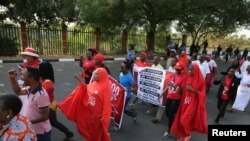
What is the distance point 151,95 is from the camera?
335 inches

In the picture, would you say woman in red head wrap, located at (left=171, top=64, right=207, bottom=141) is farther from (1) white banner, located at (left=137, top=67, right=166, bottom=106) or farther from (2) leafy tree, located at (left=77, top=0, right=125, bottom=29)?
(2) leafy tree, located at (left=77, top=0, right=125, bottom=29)

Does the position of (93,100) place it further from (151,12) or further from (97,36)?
(151,12)

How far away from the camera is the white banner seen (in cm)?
831

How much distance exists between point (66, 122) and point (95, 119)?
6.21 feet

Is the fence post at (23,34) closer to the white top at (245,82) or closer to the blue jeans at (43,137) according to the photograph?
the white top at (245,82)

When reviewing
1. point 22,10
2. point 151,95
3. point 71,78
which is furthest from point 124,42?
point 151,95

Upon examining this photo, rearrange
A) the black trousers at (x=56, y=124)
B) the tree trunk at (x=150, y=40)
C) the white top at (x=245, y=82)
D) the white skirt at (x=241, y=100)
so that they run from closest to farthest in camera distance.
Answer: the black trousers at (x=56, y=124) < the white top at (x=245, y=82) < the white skirt at (x=241, y=100) < the tree trunk at (x=150, y=40)

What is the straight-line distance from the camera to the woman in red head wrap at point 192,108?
6.20 metres

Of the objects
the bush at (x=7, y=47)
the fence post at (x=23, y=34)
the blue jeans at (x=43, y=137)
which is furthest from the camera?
the fence post at (x=23, y=34)

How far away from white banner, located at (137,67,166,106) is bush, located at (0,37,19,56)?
11.5 m

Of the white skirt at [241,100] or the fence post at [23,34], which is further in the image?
the fence post at [23,34]

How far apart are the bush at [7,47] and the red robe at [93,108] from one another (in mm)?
13435

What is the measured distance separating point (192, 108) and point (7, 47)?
14354mm

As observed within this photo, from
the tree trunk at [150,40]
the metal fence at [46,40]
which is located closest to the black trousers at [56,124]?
the metal fence at [46,40]
